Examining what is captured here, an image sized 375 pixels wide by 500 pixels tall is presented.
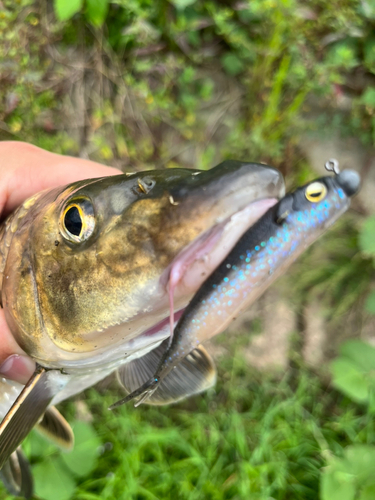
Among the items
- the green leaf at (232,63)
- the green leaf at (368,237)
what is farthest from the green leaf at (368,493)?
the green leaf at (232,63)

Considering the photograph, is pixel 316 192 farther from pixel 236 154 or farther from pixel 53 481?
pixel 53 481

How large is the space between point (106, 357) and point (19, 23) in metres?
2.37

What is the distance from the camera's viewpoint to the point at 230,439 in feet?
8.06

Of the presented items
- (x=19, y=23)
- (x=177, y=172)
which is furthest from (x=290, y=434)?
(x=19, y=23)

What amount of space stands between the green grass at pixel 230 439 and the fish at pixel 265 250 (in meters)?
1.88

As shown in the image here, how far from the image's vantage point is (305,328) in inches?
112

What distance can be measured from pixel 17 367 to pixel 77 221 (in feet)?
2.51

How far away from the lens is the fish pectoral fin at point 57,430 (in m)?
1.73

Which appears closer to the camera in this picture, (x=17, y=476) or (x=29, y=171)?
(x=29, y=171)

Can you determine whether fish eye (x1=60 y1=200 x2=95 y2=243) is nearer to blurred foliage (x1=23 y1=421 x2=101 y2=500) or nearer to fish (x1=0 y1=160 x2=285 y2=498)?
fish (x1=0 y1=160 x2=285 y2=498)

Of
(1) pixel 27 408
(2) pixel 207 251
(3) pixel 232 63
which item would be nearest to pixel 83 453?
(1) pixel 27 408

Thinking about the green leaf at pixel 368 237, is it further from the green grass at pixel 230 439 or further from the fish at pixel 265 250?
the fish at pixel 265 250

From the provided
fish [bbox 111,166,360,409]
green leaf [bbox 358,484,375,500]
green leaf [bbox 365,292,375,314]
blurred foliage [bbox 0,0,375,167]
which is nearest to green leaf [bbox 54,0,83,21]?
blurred foliage [bbox 0,0,375,167]

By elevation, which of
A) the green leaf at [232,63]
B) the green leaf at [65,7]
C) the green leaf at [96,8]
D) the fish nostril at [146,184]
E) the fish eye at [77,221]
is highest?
the green leaf at [65,7]
